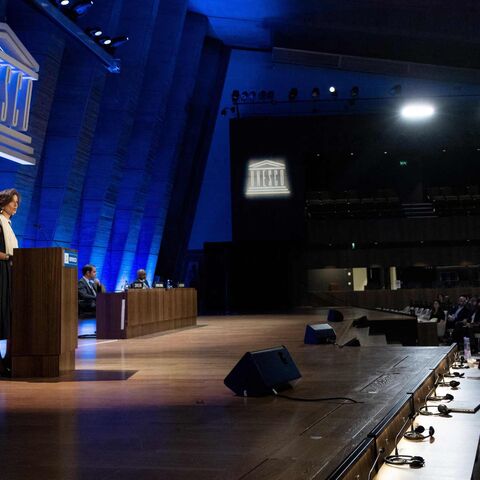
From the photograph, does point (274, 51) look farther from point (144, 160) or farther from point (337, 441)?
point (337, 441)

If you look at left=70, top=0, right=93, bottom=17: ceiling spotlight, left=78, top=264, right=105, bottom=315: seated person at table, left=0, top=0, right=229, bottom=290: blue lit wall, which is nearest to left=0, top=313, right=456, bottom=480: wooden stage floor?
left=78, top=264, right=105, bottom=315: seated person at table

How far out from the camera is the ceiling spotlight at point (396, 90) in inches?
675

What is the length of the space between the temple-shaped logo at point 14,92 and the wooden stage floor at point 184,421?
180 inches

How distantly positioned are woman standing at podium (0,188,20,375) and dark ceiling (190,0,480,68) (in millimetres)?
11022

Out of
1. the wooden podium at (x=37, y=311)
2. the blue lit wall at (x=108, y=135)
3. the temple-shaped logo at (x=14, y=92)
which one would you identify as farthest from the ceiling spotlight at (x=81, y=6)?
the wooden podium at (x=37, y=311)

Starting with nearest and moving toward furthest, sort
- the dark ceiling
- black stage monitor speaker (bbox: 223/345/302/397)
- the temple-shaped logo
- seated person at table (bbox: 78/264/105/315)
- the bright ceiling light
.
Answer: black stage monitor speaker (bbox: 223/345/302/397)
seated person at table (bbox: 78/264/105/315)
the temple-shaped logo
the dark ceiling
the bright ceiling light

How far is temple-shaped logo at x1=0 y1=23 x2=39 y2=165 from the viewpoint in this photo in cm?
747

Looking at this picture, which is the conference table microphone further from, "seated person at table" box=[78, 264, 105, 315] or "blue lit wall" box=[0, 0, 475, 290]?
"blue lit wall" box=[0, 0, 475, 290]

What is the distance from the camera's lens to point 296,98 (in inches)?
709

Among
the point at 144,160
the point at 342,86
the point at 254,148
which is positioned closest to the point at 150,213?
the point at 144,160

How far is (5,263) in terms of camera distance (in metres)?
3.61

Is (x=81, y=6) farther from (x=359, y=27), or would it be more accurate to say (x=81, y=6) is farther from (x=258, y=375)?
(x=258, y=375)

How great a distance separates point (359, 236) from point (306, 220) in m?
1.61

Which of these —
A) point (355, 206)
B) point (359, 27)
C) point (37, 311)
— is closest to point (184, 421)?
point (37, 311)
